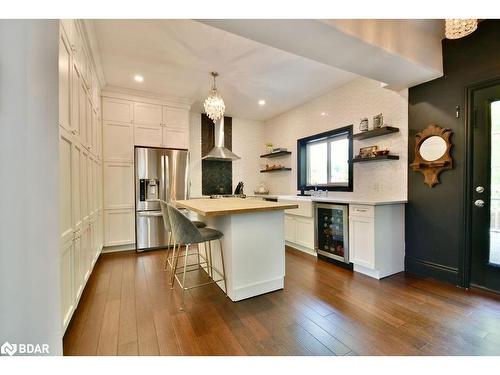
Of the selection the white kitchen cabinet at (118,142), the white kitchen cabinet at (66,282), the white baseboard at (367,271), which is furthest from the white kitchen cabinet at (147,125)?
the white baseboard at (367,271)

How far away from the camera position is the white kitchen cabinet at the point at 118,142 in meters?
3.35

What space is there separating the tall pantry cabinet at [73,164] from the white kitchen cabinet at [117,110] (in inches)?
43.1

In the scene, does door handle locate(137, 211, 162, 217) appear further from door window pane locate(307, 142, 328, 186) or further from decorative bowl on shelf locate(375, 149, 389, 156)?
decorative bowl on shelf locate(375, 149, 389, 156)

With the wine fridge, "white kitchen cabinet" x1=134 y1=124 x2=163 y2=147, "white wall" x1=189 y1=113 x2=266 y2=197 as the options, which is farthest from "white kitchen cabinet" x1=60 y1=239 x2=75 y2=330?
"white wall" x1=189 y1=113 x2=266 y2=197

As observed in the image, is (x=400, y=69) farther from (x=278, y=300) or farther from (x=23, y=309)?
(x=23, y=309)

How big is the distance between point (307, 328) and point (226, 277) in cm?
82

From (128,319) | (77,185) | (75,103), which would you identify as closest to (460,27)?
(75,103)

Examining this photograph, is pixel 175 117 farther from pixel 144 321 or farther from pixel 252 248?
pixel 144 321

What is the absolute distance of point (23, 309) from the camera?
0.82 m

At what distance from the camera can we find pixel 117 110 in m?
3.43

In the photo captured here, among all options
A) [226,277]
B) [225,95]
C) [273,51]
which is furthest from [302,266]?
[225,95]

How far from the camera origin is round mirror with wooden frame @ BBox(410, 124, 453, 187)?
89.7 inches

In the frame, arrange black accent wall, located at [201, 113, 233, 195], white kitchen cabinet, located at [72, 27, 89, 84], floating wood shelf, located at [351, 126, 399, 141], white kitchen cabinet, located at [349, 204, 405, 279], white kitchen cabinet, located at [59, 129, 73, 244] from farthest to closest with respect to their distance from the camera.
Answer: black accent wall, located at [201, 113, 233, 195] → floating wood shelf, located at [351, 126, 399, 141] → white kitchen cabinet, located at [349, 204, 405, 279] → white kitchen cabinet, located at [72, 27, 89, 84] → white kitchen cabinet, located at [59, 129, 73, 244]

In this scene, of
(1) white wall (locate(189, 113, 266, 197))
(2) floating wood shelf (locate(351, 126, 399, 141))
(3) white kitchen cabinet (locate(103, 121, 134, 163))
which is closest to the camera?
(2) floating wood shelf (locate(351, 126, 399, 141))
